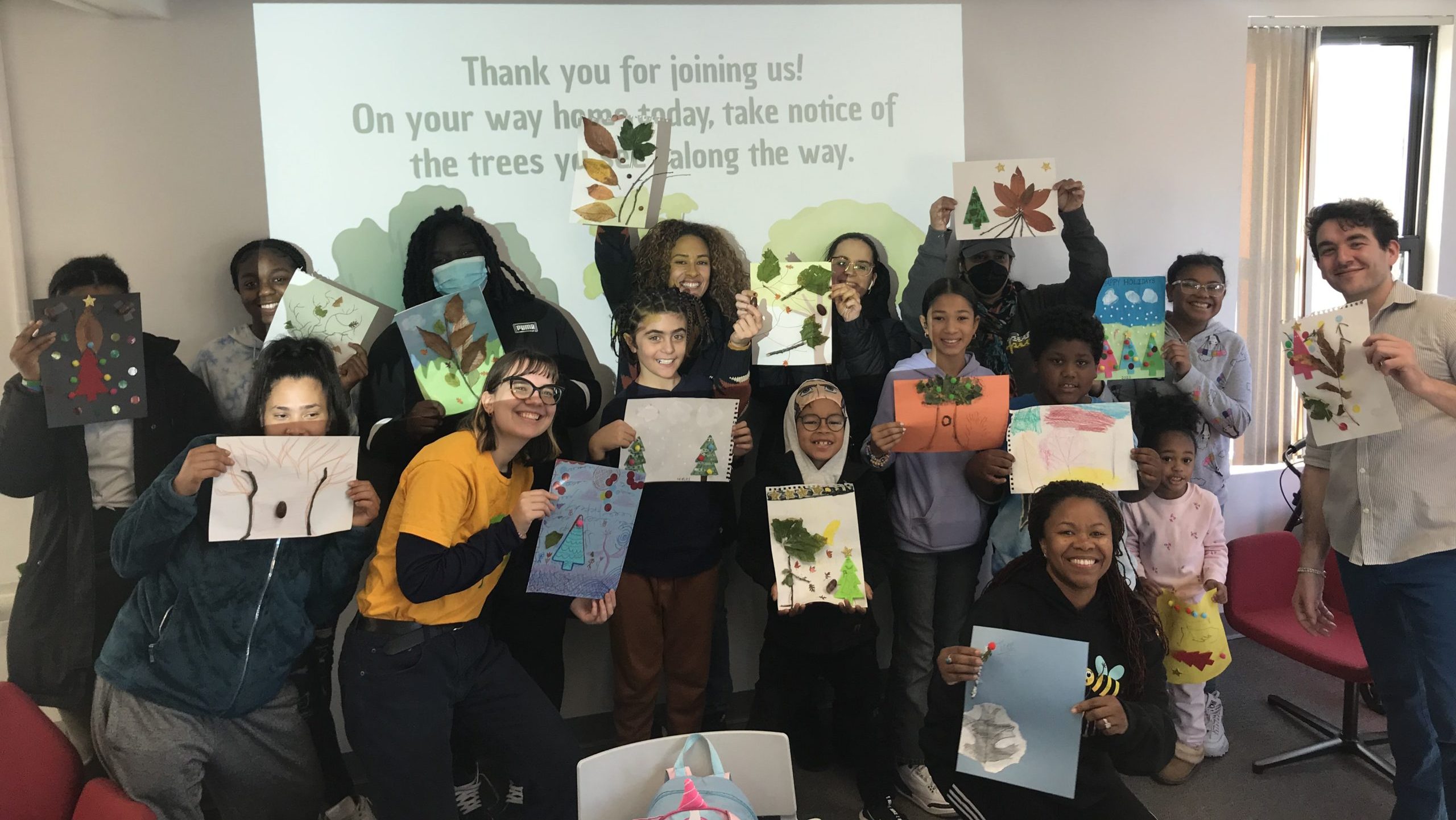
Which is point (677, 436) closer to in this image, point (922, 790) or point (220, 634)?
point (220, 634)

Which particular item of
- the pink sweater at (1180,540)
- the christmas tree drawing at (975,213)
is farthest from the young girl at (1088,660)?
the christmas tree drawing at (975,213)

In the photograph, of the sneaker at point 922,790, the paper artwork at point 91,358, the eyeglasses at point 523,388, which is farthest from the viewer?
the sneaker at point 922,790

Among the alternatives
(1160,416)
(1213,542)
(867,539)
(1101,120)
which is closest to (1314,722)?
(1213,542)

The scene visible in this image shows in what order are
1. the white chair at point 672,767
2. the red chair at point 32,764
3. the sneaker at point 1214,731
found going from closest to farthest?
the white chair at point 672,767
the red chair at point 32,764
the sneaker at point 1214,731

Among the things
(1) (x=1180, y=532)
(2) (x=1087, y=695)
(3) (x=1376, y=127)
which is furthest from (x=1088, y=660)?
(3) (x=1376, y=127)

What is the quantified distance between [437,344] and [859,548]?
1.49 meters

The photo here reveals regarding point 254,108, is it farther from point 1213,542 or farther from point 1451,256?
point 1451,256

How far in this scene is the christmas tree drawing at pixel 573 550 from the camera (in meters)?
2.27

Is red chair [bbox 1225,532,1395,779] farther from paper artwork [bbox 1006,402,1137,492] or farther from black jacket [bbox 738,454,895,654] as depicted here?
black jacket [bbox 738,454,895,654]

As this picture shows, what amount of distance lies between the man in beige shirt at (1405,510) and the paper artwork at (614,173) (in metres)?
2.09

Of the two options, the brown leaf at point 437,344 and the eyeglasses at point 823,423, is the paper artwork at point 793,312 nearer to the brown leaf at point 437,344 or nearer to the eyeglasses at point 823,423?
the eyeglasses at point 823,423

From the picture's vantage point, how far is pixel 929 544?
8.90ft

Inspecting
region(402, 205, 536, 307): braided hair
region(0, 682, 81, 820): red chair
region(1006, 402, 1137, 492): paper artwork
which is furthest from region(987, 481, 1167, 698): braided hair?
region(0, 682, 81, 820): red chair

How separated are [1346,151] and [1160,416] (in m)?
2.28
